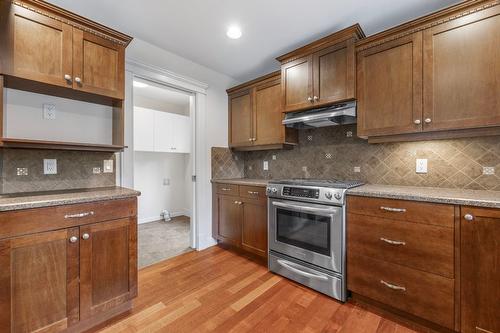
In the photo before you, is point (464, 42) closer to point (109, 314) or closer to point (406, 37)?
point (406, 37)

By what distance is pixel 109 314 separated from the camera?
5.58ft

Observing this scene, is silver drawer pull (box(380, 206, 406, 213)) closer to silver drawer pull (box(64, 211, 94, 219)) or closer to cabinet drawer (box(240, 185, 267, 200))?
cabinet drawer (box(240, 185, 267, 200))

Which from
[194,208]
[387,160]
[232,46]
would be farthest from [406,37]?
[194,208]

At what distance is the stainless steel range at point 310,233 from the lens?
74.7 inches

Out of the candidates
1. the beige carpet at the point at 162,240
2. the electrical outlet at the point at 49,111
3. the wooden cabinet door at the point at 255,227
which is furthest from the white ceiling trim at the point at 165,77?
the beige carpet at the point at 162,240

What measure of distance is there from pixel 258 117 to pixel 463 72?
2.00 metres

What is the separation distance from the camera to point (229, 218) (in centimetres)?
295

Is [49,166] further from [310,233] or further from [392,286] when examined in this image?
[392,286]

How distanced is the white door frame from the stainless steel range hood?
4.09 ft

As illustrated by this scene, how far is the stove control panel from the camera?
202cm

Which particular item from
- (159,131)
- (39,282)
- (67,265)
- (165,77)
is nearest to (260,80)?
(165,77)

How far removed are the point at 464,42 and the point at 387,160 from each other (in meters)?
1.05

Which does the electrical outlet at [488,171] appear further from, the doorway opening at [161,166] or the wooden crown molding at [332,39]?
the doorway opening at [161,166]

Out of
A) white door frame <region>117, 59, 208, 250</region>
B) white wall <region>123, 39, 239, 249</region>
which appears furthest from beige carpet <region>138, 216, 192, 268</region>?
→ white wall <region>123, 39, 239, 249</region>
